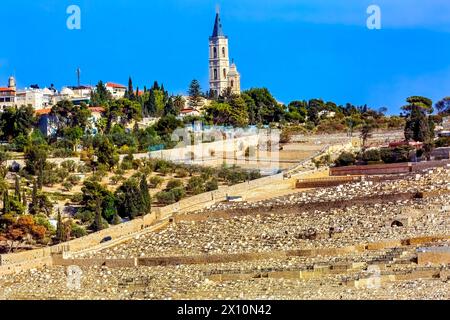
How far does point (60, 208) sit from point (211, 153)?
15984 mm

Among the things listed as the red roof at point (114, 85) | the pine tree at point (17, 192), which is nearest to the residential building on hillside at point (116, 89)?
the red roof at point (114, 85)

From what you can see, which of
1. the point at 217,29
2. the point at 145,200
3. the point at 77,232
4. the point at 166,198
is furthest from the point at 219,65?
the point at 77,232

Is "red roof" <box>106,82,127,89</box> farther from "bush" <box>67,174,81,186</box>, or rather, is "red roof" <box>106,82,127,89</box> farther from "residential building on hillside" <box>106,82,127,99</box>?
"bush" <box>67,174,81,186</box>

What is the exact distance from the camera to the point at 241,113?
7944cm

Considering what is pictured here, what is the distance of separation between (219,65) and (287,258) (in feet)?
203

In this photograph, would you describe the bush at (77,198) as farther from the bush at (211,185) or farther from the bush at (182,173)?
the bush at (182,173)

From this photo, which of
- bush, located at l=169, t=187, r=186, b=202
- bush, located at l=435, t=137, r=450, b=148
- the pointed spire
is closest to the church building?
the pointed spire

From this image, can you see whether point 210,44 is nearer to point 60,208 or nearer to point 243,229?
point 60,208

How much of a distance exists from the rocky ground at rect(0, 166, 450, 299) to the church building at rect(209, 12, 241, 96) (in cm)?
4826

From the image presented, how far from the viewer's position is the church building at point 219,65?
99875 mm

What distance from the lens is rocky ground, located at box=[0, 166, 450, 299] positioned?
32906 millimetres

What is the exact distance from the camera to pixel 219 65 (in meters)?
100

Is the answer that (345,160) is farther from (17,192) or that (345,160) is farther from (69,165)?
(17,192)
